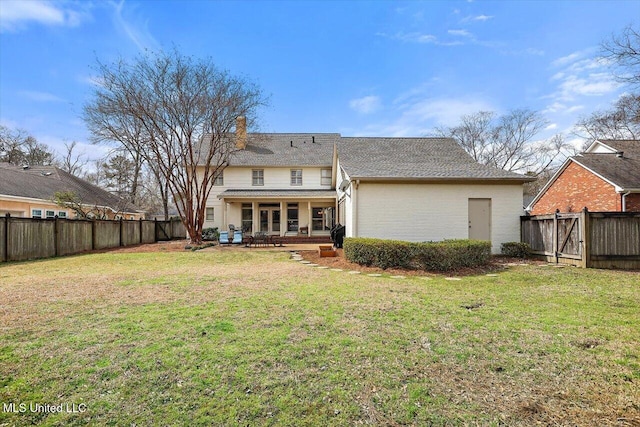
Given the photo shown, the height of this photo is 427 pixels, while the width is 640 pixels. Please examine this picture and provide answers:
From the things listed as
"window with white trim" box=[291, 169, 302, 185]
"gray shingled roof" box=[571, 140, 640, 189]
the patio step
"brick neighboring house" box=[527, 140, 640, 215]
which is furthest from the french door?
"gray shingled roof" box=[571, 140, 640, 189]

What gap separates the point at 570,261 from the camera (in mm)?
9383

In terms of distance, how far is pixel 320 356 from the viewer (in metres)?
3.30

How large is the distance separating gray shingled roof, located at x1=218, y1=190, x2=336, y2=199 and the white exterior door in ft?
30.0

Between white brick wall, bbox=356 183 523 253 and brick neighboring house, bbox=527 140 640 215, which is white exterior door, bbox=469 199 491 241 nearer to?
white brick wall, bbox=356 183 523 253

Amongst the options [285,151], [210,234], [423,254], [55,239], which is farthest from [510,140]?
[55,239]

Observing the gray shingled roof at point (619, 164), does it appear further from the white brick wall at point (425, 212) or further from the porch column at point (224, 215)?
the porch column at point (224, 215)

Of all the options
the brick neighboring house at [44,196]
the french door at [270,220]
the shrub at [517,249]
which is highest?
the brick neighboring house at [44,196]

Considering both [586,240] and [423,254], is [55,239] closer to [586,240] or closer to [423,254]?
[423,254]

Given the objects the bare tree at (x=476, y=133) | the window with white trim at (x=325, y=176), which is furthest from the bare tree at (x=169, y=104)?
the bare tree at (x=476, y=133)

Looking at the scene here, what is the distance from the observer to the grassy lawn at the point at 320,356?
242cm

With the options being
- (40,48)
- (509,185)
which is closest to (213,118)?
(40,48)

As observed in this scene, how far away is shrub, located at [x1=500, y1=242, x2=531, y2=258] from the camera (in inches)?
433

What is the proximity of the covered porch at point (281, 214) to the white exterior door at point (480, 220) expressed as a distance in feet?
32.1

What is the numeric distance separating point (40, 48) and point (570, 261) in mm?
19712
